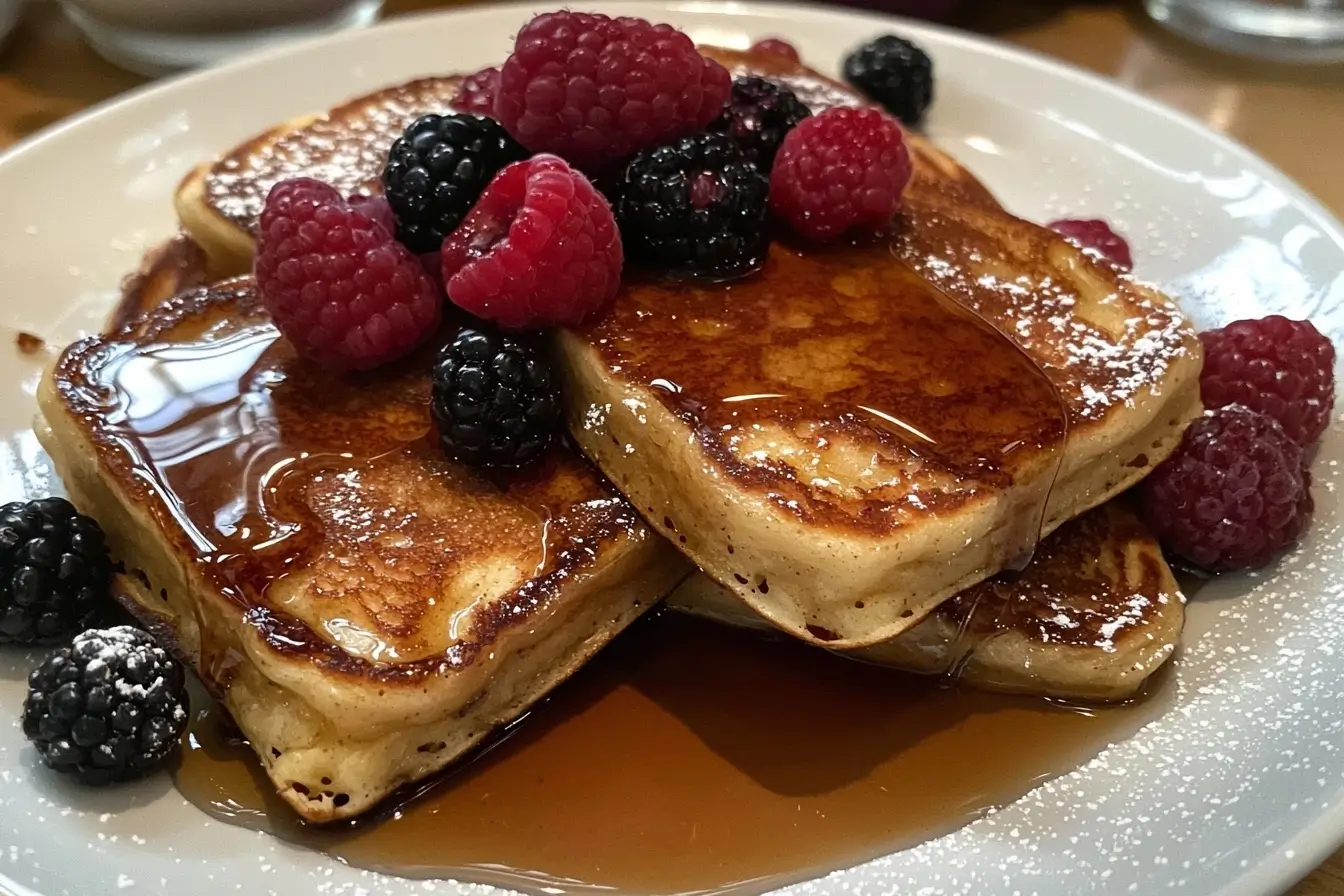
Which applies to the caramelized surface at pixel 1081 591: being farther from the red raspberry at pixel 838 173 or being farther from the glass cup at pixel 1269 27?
the glass cup at pixel 1269 27

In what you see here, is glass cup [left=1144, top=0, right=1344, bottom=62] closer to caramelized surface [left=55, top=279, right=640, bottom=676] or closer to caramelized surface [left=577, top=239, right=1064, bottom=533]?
caramelized surface [left=577, top=239, right=1064, bottom=533]

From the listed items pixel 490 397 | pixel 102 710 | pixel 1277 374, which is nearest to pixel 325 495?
pixel 490 397

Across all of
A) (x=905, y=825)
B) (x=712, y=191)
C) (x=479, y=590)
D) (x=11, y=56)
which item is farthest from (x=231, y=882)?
(x=11, y=56)

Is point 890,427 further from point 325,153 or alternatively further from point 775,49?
point 775,49

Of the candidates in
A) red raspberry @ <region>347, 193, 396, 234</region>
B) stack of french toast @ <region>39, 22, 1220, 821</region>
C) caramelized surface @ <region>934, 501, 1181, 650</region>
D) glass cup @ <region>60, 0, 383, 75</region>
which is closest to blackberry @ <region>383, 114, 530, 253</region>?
red raspberry @ <region>347, 193, 396, 234</region>

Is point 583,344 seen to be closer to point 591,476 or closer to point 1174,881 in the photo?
point 591,476

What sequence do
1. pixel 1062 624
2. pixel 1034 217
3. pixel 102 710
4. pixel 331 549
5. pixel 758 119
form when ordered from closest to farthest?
1. pixel 102 710
2. pixel 331 549
3. pixel 1062 624
4. pixel 758 119
5. pixel 1034 217
